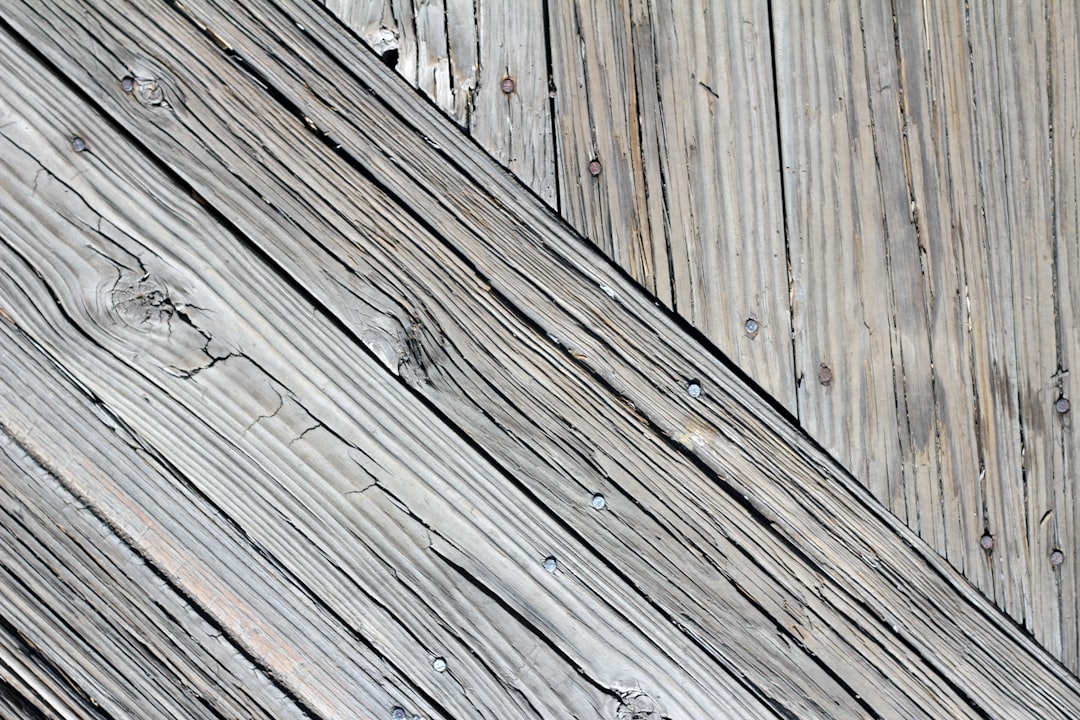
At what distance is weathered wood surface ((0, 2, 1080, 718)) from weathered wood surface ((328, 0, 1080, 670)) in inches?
2.8

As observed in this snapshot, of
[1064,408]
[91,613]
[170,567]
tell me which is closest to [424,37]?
[170,567]

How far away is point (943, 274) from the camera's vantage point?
1244 millimetres

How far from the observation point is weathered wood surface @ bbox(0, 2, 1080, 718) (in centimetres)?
116

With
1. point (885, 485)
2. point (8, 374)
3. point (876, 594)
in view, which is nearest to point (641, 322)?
point (885, 485)

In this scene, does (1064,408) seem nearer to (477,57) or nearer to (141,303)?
(477,57)

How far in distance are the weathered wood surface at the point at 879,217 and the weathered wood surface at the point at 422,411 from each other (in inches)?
2.8

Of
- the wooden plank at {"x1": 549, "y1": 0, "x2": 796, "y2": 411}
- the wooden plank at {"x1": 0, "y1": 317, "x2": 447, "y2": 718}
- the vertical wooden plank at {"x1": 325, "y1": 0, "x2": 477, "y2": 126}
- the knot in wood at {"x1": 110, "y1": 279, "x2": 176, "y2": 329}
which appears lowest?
the wooden plank at {"x1": 0, "y1": 317, "x2": 447, "y2": 718}

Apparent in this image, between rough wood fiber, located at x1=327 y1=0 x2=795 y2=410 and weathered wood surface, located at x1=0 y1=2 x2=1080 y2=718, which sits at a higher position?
rough wood fiber, located at x1=327 y1=0 x2=795 y2=410

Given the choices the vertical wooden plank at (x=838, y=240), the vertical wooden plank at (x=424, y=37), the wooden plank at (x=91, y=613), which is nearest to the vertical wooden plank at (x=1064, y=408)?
the vertical wooden plank at (x=838, y=240)

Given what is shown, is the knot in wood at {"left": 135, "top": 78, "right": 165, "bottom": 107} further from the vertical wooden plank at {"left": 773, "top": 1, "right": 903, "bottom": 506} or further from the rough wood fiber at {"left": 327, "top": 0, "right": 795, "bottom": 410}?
the vertical wooden plank at {"left": 773, "top": 1, "right": 903, "bottom": 506}

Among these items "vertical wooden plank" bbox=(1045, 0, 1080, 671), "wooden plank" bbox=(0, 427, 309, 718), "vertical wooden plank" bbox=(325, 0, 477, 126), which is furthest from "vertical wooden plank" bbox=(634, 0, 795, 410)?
"wooden plank" bbox=(0, 427, 309, 718)

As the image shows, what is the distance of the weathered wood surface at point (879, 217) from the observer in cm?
121

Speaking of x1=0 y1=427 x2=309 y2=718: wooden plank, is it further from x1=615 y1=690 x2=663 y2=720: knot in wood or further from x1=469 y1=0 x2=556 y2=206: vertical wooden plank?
x1=469 y1=0 x2=556 y2=206: vertical wooden plank

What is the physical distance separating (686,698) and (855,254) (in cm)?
76
